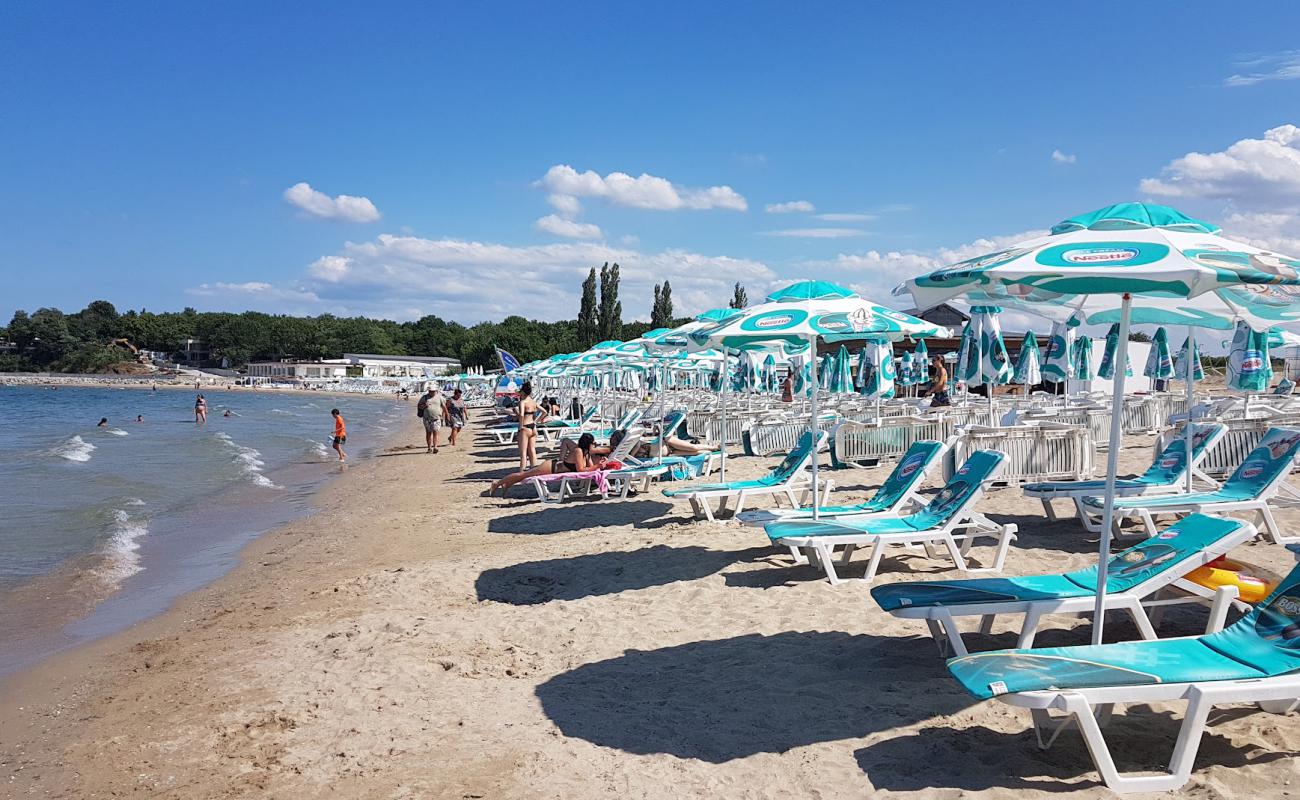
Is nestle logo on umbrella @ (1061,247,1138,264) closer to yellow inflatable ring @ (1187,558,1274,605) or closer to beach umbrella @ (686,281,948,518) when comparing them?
yellow inflatable ring @ (1187,558,1274,605)

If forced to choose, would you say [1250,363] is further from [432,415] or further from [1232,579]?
[432,415]

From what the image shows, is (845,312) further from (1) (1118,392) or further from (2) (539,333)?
(2) (539,333)

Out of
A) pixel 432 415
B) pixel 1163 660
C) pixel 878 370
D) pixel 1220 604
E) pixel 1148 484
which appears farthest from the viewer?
pixel 432 415

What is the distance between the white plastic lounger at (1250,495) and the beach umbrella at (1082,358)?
855 centimetres

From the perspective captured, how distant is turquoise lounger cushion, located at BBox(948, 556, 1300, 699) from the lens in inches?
121

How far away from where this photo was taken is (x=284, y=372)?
120562mm

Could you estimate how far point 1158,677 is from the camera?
3090mm

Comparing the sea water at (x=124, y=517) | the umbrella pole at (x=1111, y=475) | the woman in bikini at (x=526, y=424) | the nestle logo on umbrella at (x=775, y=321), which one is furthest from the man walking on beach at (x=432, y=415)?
the umbrella pole at (x=1111, y=475)

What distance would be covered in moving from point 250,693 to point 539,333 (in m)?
100

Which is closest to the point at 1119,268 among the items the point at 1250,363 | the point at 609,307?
the point at 1250,363

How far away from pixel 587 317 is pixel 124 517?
50439mm

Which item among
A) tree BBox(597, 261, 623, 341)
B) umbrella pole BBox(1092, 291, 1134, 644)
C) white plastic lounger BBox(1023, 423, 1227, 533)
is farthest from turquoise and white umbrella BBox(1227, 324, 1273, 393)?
tree BBox(597, 261, 623, 341)

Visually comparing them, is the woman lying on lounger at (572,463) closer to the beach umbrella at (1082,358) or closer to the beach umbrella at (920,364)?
the beach umbrella at (1082,358)

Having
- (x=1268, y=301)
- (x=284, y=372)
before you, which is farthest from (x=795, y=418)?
(x=284, y=372)
